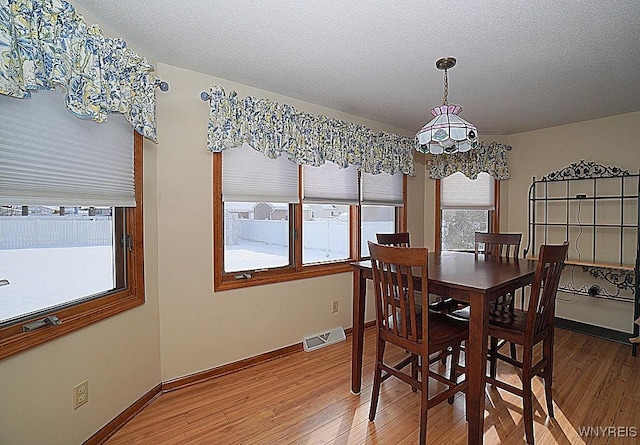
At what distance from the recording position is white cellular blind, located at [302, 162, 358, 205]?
335cm

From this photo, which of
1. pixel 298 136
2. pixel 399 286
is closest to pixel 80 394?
pixel 399 286

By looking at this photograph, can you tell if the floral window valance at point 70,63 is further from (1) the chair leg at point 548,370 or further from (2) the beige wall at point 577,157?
(2) the beige wall at point 577,157

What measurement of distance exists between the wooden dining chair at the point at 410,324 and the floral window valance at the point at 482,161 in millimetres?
2563

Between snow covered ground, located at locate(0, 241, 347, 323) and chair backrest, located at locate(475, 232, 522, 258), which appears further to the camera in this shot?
chair backrest, located at locate(475, 232, 522, 258)

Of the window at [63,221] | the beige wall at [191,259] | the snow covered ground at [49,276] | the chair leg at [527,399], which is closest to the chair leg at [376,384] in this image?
the chair leg at [527,399]

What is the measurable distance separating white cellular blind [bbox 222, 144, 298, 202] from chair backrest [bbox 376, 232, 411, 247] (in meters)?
0.87

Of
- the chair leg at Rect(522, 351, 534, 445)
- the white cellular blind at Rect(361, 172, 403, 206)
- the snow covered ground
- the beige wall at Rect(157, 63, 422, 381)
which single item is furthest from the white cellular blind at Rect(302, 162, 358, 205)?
the chair leg at Rect(522, 351, 534, 445)

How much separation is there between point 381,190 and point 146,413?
10.00ft

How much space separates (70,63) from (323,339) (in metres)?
2.84

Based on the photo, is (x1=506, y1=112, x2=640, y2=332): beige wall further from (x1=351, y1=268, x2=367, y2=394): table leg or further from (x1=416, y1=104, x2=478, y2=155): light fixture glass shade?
(x1=351, y1=268, x2=367, y2=394): table leg

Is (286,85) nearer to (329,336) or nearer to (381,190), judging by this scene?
(381,190)

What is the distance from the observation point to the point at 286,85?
9.18 feet

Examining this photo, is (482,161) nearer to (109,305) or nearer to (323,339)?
(323,339)

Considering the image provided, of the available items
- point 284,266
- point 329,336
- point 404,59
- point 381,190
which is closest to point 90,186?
point 284,266
